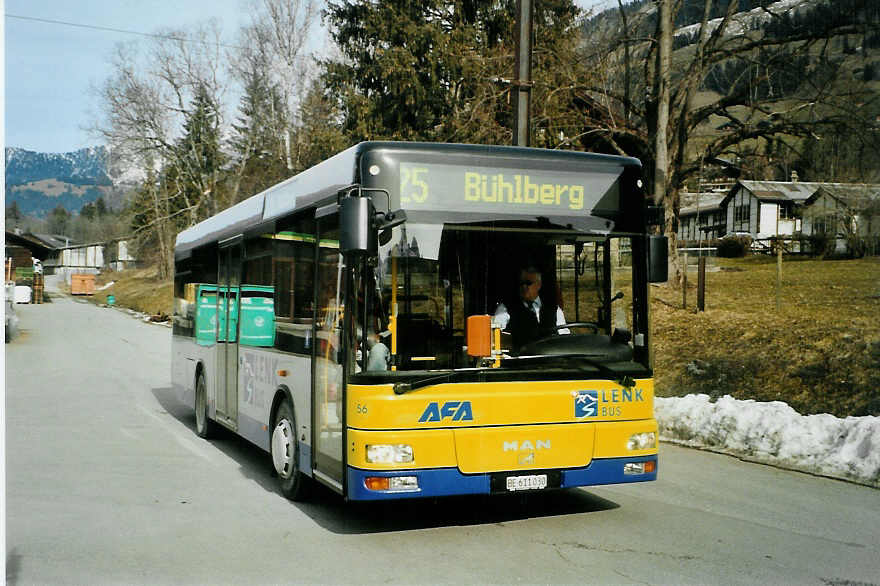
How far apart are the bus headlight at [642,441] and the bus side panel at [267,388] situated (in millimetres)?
2562

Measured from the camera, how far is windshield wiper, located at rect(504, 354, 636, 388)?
7.05 meters

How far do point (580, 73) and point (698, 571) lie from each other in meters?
18.3

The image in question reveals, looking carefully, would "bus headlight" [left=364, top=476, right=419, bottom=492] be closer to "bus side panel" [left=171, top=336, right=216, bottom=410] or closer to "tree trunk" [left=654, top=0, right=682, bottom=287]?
A: "bus side panel" [left=171, top=336, right=216, bottom=410]

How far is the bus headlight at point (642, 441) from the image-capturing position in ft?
23.9

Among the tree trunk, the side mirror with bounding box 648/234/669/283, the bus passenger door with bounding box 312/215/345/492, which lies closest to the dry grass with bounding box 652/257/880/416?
the tree trunk

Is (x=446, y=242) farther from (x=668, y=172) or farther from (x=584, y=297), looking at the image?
(x=668, y=172)

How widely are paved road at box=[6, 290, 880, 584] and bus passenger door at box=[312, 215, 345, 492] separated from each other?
53 cm

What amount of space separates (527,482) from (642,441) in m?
1.06

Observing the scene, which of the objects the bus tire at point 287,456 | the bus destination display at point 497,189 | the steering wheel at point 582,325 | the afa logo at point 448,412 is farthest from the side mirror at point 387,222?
the bus tire at point 287,456

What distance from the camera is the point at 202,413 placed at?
41.2 feet

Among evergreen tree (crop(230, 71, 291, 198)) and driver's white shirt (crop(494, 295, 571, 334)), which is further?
evergreen tree (crop(230, 71, 291, 198))

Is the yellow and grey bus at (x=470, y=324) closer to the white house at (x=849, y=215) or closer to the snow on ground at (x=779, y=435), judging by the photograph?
the snow on ground at (x=779, y=435)

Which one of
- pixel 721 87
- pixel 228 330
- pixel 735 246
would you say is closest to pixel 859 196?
pixel 721 87

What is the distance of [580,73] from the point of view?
22.8m
